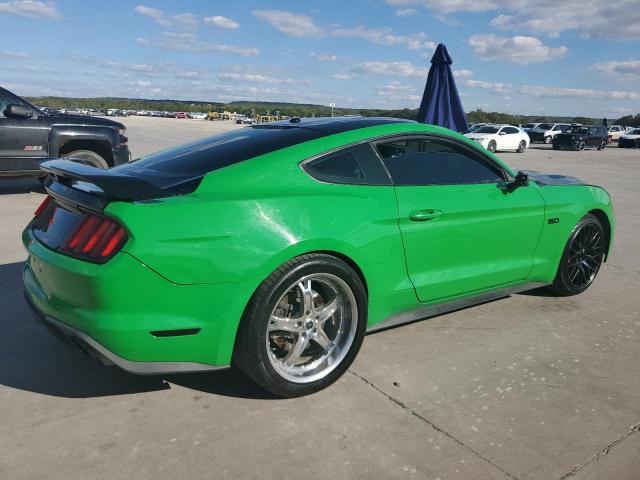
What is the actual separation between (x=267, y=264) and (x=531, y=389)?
1685mm

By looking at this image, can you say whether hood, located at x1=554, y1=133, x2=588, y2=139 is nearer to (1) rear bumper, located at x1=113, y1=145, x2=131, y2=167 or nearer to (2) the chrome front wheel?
(1) rear bumper, located at x1=113, y1=145, x2=131, y2=167

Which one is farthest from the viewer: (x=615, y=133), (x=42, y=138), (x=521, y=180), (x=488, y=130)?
(x=615, y=133)

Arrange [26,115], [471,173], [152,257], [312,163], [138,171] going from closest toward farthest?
[152,257] → [312,163] → [138,171] → [471,173] → [26,115]

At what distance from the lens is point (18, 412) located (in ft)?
8.99

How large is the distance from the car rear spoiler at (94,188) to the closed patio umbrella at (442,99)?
7946 mm

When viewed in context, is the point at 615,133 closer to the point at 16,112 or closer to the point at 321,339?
the point at 16,112

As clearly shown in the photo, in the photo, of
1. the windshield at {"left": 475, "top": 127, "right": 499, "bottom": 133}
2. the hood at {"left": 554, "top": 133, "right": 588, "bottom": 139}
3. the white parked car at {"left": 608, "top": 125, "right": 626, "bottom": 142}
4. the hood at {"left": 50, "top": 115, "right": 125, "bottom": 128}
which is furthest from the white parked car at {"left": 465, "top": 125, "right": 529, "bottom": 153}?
the white parked car at {"left": 608, "top": 125, "right": 626, "bottom": 142}

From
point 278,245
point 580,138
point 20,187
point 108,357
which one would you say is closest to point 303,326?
point 278,245

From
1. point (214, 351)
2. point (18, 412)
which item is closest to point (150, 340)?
point (214, 351)

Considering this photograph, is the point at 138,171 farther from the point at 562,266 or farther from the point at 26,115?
the point at 26,115

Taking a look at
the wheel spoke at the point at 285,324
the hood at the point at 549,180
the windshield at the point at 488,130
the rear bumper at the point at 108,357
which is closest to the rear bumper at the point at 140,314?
the rear bumper at the point at 108,357

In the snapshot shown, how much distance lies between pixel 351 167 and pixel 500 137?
24597mm

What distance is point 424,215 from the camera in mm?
3361

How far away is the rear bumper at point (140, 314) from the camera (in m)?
2.47
